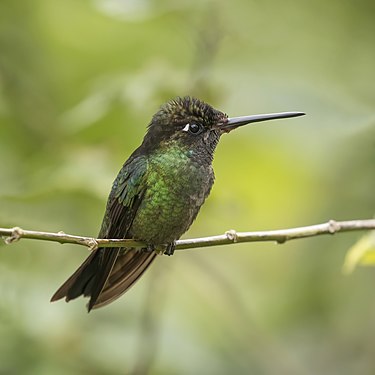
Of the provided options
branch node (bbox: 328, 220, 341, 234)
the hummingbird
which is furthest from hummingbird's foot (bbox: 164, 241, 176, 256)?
branch node (bbox: 328, 220, 341, 234)

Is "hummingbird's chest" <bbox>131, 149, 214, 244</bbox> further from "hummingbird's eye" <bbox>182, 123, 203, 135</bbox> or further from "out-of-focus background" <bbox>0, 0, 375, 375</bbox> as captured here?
"out-of-focus background" <bbox>0, 0, 375, 375</bbox>

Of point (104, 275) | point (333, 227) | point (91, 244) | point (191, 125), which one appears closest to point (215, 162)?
point (191, 125)

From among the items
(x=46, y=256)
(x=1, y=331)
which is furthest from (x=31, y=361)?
(x=46, y=256)

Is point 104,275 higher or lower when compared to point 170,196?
lower

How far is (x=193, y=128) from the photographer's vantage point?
3.56 m

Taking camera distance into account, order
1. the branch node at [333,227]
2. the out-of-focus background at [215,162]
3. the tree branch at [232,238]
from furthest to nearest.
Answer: the out-of-focus background at [215,162]
the branch node at [333,227]
the tree branch at [232,238]

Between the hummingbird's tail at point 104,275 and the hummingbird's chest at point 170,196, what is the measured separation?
0.17 meters

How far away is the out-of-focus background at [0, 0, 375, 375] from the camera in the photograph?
14.2ft

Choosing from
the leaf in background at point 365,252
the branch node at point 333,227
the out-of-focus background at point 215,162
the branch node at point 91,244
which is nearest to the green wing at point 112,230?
the out-of-focus background at point 215,162

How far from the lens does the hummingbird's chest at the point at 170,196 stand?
11.2ft

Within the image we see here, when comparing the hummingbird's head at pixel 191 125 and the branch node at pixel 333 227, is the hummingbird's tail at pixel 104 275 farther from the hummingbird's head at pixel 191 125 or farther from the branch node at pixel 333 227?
the branch node at pixel 333 227

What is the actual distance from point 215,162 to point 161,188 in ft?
5.31

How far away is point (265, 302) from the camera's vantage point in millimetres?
5969

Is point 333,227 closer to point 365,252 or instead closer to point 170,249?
point 365,252
